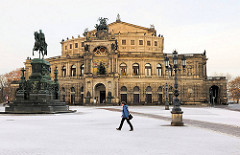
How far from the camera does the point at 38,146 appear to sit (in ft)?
29.7

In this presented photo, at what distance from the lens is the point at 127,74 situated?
219 ft

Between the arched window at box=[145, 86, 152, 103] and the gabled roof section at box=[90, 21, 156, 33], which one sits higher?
the gabled roof section at box=[90, 21, 156, 33]

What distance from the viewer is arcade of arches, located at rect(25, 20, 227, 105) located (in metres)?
63.3

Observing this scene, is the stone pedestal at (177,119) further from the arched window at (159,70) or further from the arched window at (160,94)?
the arched window at (159,70)

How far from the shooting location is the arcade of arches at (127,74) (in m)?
63.3

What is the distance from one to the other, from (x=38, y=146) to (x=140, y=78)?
5786 centimetres

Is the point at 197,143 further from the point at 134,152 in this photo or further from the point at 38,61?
the point at 38,61

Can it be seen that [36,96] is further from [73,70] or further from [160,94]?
[73,70]

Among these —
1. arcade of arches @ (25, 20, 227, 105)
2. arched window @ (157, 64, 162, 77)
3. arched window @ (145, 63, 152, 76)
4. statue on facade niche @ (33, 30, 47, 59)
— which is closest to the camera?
statue on facade niche @ (33, 30, 47, 59)

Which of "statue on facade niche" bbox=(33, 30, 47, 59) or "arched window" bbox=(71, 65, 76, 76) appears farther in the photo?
"arched window" bbox=(71, 65, 76, 76)

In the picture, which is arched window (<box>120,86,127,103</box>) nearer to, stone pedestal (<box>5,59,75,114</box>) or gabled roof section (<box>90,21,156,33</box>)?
gabled roof section (<box>90,21,156,33</box>)

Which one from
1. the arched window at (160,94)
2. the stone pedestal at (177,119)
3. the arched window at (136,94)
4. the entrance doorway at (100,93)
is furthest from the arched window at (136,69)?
the stone pedestal at (177,119)

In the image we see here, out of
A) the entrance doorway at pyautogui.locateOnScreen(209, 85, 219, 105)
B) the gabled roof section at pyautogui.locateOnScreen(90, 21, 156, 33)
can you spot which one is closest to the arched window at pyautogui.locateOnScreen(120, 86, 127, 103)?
the gabled roof section at pyautogui.locateOnScreen(90, 21, 156, 33)

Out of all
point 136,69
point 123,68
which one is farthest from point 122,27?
point 136,69
